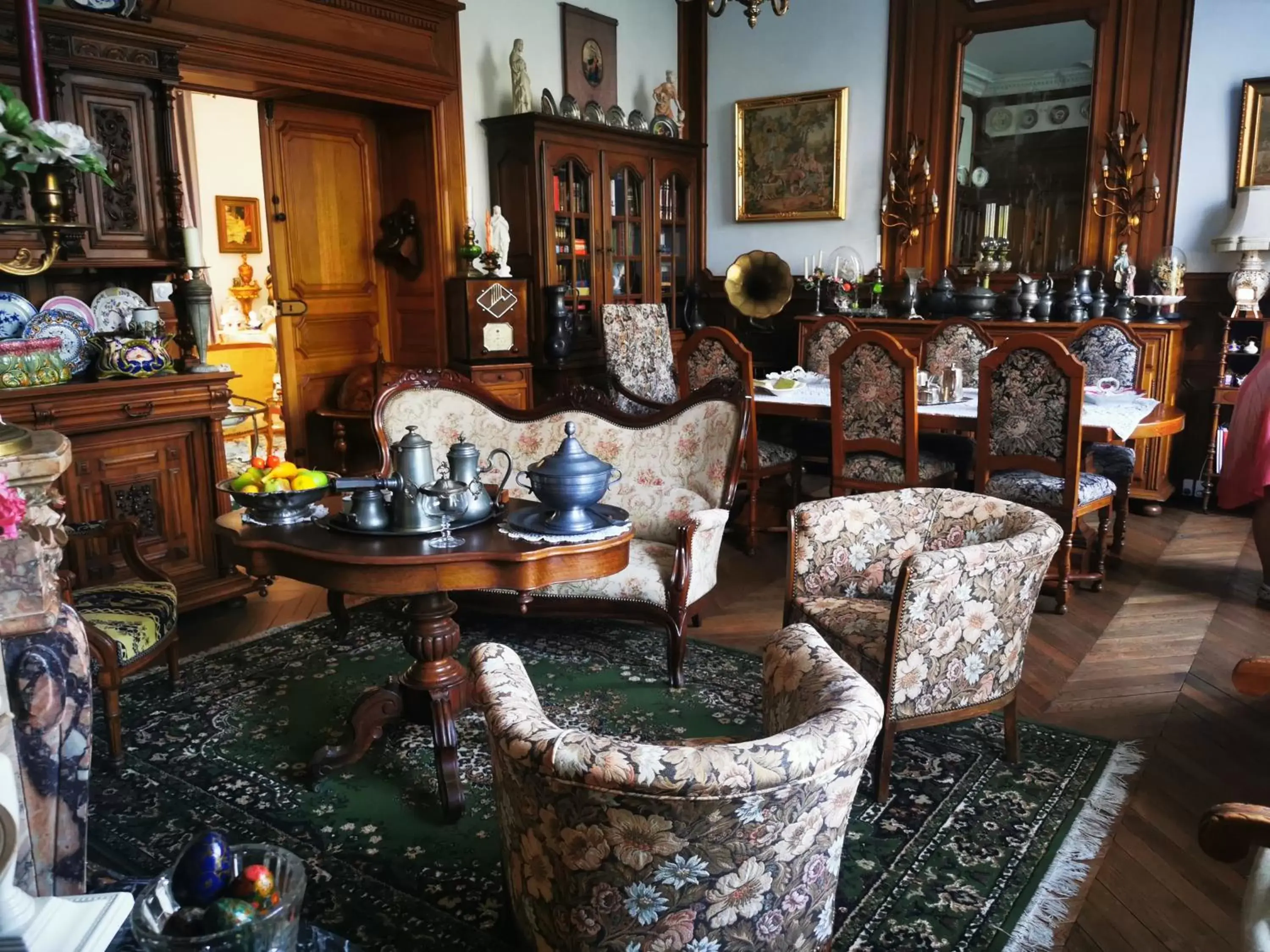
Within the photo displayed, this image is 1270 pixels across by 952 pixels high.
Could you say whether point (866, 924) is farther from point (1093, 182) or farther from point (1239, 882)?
point (1093, 182)

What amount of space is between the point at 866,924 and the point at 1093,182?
5.13 meters

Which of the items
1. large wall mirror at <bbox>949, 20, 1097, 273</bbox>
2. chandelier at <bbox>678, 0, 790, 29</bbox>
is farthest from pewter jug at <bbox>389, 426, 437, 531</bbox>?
large wall mirror at <bbox>949, 20, 1097, 273</bbox>

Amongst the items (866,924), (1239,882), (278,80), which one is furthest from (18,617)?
(278,80)

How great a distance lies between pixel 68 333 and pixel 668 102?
4.38m

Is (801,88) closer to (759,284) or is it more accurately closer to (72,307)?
(759,284)

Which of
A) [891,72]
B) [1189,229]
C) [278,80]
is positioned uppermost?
[891,72]

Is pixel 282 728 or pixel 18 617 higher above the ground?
pixel 18 617

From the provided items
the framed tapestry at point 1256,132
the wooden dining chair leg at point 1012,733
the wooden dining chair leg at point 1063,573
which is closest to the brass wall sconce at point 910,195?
the framed tapestry at point 1256,132

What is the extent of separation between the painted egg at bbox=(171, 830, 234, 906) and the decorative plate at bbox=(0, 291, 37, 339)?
2.92 meters

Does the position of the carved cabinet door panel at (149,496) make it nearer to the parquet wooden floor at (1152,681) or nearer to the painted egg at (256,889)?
the parquet wooden floor at (1152,681)

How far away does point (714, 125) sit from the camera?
712 centimetres

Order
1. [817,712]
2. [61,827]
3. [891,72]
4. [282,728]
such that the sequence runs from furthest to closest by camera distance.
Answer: [891,72], [282,728], [61,827], [817,712]

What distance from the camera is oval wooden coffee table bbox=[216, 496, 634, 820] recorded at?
2309 millimetres

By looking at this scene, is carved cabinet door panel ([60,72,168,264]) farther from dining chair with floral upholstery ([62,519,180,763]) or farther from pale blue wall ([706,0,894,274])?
pale blue wall ([706,0,894,274])
